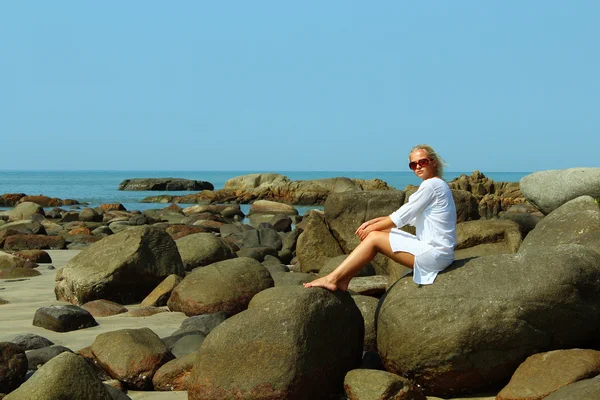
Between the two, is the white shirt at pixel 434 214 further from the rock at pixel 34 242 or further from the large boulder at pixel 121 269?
the rock at pixel 34 242

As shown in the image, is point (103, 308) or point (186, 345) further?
point (103, 308)

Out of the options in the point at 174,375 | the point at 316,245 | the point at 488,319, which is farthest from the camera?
the point at 316,245

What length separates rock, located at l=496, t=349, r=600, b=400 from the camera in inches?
247

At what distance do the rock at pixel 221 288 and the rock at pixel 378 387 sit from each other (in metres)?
3.47

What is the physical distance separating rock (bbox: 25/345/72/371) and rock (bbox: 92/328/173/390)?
14.9 inches

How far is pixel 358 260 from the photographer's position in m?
7.17

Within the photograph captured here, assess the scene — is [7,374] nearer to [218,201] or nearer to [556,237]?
[556,237]

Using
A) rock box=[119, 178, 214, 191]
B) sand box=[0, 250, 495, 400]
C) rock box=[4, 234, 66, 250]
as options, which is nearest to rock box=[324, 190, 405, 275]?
sand box=[0, 250, 495, 400]

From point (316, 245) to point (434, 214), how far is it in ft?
22.5

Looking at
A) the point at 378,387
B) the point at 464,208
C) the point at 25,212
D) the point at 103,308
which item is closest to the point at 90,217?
the point at 25,212

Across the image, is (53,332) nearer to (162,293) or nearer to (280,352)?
(162,293)

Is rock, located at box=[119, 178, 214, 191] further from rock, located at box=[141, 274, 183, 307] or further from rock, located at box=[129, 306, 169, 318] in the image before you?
rock, located at box=[129, 306, 169, 318]

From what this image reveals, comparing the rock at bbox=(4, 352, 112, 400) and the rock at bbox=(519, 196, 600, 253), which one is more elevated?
the rock at bbox=(519, 196, 600, 253)

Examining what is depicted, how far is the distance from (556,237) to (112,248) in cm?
597
